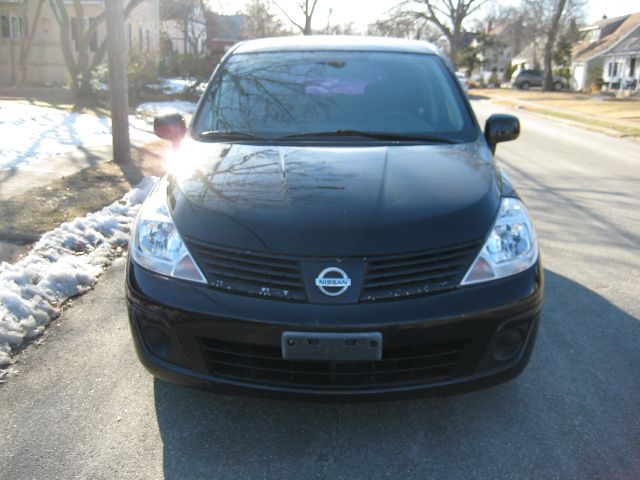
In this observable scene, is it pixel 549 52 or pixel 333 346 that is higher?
pixel 549 52

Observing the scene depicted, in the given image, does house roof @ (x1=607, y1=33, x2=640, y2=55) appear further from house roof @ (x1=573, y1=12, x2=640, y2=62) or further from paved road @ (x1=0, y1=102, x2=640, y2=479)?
paved road @ (x1=0, y1=102, x2=640, y2=479)

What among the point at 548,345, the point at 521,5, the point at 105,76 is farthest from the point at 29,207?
the point at 521,5

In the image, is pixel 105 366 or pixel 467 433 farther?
pixel 105 366

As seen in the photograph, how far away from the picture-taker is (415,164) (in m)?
3.20

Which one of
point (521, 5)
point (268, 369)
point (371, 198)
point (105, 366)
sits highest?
point (521, 5)

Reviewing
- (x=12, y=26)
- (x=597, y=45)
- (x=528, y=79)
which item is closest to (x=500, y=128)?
(x=12, y=26)

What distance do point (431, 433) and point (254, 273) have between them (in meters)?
1.06

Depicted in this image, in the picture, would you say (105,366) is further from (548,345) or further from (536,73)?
(536,73)

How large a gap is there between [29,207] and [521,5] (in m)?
74.5

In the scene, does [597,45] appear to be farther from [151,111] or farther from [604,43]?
[151,111]

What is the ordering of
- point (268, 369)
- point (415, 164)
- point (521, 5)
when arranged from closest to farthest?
point (268, 369)
point (415, 164)
point (521, 5)

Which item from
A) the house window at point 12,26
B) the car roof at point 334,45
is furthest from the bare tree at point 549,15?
the car roof at point 334,45

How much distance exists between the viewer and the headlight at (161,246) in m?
2.62

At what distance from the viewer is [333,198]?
9.17 feet
